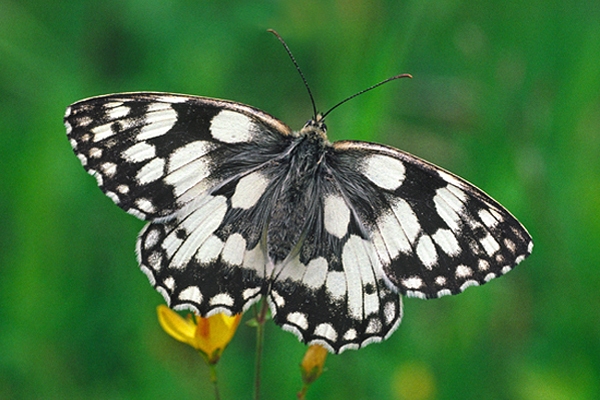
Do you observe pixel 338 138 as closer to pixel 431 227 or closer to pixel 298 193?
pixel 298 193

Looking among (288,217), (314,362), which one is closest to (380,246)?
(288,217)

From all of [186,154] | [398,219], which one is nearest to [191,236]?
[186,154]

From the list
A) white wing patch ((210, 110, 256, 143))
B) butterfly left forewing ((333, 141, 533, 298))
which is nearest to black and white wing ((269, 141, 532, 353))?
butterfly left forewing ((333, 141, 533, 298))

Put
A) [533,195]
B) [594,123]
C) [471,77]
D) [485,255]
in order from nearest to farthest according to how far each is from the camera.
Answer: [485,255] → [533,195] → [594,123] → [471,77]

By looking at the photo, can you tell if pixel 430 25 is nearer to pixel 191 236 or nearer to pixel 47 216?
pixel 47 216

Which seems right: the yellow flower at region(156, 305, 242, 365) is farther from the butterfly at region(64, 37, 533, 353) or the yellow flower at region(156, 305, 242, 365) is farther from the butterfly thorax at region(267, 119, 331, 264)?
the butterfly thorax at region(267, 119, 331, 264)

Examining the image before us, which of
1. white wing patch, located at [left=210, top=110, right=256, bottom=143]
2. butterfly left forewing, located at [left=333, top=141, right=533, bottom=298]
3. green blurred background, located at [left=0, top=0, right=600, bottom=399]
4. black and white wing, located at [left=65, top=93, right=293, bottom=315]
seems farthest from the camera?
green blurred background, located at [left=0, top=0, right=600, bottom=399]

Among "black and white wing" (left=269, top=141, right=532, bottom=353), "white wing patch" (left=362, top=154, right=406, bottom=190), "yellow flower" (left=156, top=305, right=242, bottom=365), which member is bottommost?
"yellow flower" (left=156, top=305, right=242, bottom=365)

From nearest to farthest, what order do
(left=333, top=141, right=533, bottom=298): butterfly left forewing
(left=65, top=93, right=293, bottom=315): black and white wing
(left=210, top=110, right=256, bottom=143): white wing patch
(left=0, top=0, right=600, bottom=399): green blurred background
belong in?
(left=333, top=141, right=533, bottom=298): butterfly left forewing, (left=65, top=93, right=293, bottom=315): black and white wing, (left=210, top=110, right=256, bottom=143): white wing patch, (left=0, top=0, right=600, bottom=399): green blurred background

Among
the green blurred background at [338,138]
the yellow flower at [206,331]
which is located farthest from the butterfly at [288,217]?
the green blurred background at [338,138]
